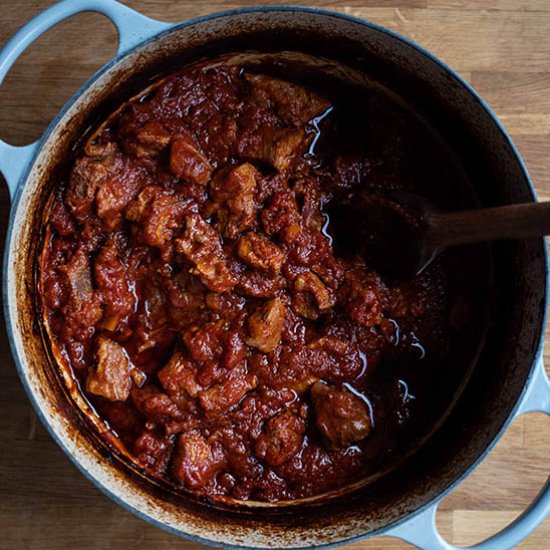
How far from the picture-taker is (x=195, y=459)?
9.23ft

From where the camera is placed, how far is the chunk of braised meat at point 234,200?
2738 millimetres

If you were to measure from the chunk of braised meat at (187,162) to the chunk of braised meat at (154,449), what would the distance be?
990mm

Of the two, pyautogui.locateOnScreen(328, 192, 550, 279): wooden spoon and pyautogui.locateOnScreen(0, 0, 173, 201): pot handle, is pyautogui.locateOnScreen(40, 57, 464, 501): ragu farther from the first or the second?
pyautogui.locateOnScreen(0, 0, 173, 201): pot handle

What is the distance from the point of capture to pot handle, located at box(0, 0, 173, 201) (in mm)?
2369

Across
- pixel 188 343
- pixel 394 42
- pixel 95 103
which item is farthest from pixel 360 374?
pixel 95 103

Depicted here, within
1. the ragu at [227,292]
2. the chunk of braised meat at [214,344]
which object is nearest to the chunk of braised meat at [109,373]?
the ragu at [227,292]

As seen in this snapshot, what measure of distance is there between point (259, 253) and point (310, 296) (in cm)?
26

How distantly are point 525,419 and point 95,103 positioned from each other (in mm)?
2109

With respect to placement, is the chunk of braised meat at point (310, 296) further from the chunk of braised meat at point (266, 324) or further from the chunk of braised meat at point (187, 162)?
the chunk of braised meat at point (187, 162)

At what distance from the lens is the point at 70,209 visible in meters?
2.82

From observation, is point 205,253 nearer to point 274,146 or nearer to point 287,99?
point 274,146

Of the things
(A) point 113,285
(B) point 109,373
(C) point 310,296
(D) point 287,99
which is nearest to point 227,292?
(C) point 310,296

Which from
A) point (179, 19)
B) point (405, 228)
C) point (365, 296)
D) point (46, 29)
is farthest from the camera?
point (179, 19)

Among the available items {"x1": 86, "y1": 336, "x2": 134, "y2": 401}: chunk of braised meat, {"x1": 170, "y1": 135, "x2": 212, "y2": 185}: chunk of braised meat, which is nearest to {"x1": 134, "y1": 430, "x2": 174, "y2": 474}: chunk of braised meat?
{"x1": 86, "y1": 336, "x2": 134, "y2": 401}: chunk of braised meat
